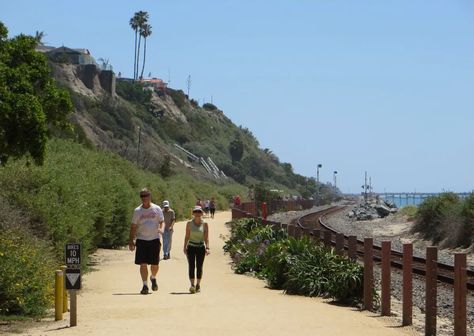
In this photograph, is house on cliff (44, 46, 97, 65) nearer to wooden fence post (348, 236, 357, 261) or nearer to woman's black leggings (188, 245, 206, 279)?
woman's black leggings (188, 245, 206, 279)

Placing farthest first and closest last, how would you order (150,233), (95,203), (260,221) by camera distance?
(260,221)
(95,203)
(150,233)

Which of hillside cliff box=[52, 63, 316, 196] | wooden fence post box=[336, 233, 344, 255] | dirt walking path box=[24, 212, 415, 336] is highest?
hillside cliff box=[52, 63, 316, 196]

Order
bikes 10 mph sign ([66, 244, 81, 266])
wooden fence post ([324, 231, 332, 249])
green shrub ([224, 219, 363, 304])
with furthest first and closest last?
1. wooden fence post ([324, 231, 332, 249])
2. green shrub ([224, 219, 363, 304])
3. bikes 10 mph sign ([66, 244, 81, 266])

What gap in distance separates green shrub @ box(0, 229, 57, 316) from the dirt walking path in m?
0.64

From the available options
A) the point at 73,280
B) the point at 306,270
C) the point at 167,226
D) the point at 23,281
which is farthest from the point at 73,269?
the point at 167,226

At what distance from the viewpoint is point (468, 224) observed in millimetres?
34781

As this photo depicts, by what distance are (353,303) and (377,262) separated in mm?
8873

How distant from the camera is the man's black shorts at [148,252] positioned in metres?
17.1

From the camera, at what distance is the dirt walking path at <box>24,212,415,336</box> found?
1252 cm

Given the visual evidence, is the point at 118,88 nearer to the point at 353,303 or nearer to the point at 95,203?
the point at 95,203

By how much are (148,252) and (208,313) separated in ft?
10.6

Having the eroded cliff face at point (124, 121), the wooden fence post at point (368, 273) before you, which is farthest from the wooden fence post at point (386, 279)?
the eroded cliff face at point (124, 121)

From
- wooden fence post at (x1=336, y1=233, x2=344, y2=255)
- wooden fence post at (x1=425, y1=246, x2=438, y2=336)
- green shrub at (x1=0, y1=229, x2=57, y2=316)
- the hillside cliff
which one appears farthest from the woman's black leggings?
the hillside cliff

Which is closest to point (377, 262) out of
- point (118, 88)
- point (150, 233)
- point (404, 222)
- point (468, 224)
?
point (150, 233)
